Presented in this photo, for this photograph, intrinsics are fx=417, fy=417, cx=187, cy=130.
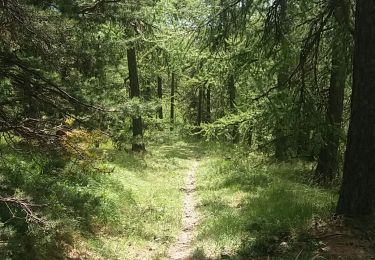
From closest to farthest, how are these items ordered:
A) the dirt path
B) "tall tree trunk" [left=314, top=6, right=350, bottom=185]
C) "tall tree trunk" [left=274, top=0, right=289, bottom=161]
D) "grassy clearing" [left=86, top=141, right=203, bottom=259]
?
the dirt path → "grassy clearing" [left=86, top=141, right=203, bottom=259] → "tall tree trunk" [left=274, top=0, right=289, bottom=161] → "tall tree trunk" [left=314, top=6, right=350, bottom=185]

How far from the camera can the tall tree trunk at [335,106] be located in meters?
9.64

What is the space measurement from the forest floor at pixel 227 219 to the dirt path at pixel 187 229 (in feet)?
0.07

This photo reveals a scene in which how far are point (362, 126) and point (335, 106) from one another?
5.43m

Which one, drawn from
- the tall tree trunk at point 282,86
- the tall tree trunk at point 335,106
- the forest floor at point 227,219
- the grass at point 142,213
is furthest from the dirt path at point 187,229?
→ the tall tree trunk at point 335,106

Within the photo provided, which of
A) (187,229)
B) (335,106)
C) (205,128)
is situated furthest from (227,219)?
(335,106)

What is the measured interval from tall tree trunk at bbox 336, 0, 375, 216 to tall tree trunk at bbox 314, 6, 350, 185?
2.36m

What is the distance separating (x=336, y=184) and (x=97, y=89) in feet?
24.4

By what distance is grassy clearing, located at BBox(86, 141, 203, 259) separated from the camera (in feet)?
30.1

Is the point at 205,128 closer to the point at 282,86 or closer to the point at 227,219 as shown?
the point at 282,86

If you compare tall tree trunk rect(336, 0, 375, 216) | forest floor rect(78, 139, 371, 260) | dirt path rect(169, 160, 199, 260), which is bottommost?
dirt path rect(169, 160, 199, 260)

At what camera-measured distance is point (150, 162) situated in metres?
20.4

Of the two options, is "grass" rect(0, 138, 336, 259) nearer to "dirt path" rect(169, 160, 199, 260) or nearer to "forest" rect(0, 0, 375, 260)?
"forest" rect(0, 0, 375, 260)

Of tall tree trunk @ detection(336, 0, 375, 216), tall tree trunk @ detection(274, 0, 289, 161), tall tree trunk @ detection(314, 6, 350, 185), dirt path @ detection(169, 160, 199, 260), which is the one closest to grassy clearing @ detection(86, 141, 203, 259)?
dirt path @ detection(169, 160, 199, 260)

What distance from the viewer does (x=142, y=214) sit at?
11.7 metres
